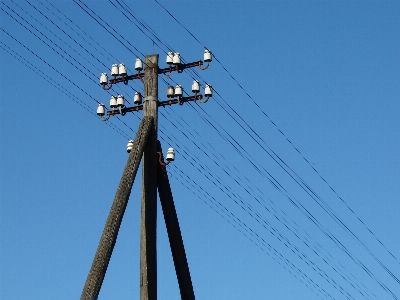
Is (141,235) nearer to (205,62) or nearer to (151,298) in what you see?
(151,298)

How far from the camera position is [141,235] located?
949 inches

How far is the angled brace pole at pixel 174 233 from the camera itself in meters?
25.5

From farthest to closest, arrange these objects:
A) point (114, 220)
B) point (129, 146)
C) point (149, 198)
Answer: point (129, 146), point (149, 198), point (114, 220)

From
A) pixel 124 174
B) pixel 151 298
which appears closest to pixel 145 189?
pixel 124 174

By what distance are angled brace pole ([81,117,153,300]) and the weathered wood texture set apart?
0.39 metres

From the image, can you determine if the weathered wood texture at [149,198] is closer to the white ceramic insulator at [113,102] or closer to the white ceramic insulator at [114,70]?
the white ceramic insulator at [114,70]

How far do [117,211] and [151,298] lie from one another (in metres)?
2.14

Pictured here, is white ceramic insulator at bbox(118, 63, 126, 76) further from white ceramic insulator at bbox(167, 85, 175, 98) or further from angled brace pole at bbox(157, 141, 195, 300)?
angled brace pole at bbox(157, 141, 195, 300)

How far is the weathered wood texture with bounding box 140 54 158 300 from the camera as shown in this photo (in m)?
23.8

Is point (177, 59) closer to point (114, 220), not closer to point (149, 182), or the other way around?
point (149, 182)

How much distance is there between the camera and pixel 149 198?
→ 24.8 m

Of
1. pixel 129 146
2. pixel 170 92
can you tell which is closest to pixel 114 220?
pixel 129 146

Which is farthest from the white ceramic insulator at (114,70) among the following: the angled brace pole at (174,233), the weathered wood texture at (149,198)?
the angled brace pole at (174,233)

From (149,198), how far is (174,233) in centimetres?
141
